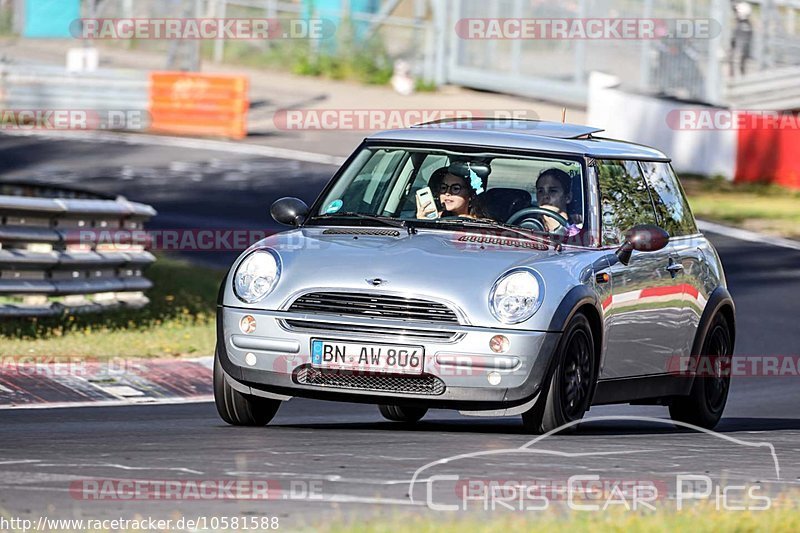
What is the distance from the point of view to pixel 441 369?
26.0 ft

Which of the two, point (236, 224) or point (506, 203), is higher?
point (506, 203)

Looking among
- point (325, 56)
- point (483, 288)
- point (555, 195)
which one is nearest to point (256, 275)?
point (483, 288)

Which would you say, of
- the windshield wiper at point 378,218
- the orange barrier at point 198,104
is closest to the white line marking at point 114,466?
the windshield wiper at point 378,218

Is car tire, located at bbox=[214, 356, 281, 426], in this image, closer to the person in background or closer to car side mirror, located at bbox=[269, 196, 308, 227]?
car side mirror, located at bbox=[269, 196, 308, 227]

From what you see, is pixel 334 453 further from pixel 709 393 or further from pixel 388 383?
pixel 709 393

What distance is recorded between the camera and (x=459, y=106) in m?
37.9

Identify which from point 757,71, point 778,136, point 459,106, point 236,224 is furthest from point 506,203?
point 459,106

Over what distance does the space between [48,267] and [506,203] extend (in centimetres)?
518

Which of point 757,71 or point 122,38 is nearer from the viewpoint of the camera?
point 757,71

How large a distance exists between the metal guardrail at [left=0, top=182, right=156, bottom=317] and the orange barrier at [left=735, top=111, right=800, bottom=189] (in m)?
15.5

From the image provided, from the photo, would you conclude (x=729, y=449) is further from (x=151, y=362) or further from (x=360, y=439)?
(x=151, y=362)

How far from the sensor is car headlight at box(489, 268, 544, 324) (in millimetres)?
7992

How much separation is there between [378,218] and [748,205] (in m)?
18.2

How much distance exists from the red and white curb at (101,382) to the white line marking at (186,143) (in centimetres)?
1832
